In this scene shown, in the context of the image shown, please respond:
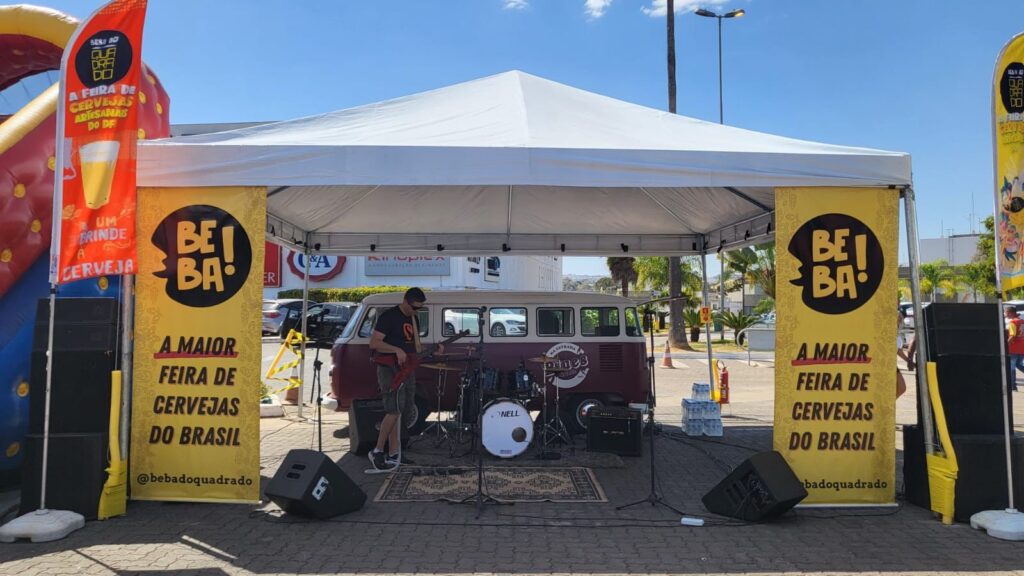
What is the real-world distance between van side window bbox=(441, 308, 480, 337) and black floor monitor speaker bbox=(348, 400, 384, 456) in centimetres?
161

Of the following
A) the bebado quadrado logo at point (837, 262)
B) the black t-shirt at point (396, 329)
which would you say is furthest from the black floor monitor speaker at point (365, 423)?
the bebado quadrado logo at point (837, 262)

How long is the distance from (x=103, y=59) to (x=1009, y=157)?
7.25 m

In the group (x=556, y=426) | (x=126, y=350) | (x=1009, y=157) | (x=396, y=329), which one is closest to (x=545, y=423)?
(x=556, y=426)

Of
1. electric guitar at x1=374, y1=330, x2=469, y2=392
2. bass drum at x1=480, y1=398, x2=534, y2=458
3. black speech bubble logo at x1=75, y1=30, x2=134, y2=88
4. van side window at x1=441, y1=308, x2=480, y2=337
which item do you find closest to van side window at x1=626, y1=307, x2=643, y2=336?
van side window at x1=441, y1=308, x2=480, y2=337

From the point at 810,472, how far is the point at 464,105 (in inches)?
185

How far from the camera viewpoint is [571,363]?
29.4 feet

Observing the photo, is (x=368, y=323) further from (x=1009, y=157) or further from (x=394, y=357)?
(x=1009, y=157)

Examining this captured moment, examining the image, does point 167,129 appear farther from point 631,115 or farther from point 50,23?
point 631,115

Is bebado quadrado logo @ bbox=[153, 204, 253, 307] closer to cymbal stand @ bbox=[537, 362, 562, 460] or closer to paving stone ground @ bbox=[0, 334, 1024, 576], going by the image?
paving stone ground @ bbox=[0, 334, 1024, 576]

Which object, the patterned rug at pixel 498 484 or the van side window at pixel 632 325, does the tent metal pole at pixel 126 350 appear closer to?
the patterned rug at pixel 498 484

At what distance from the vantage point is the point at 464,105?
6902 mm

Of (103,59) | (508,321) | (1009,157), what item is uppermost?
(103,59)

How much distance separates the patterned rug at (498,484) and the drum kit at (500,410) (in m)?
0.41

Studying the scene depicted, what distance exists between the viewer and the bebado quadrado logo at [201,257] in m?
5.73
